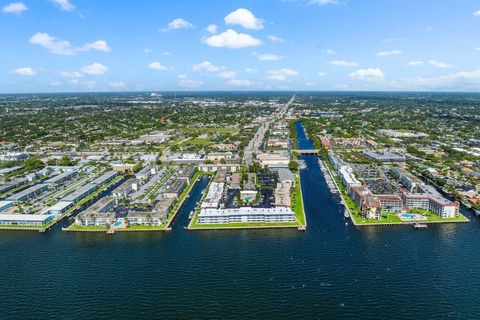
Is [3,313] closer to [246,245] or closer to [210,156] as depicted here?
[246,245]

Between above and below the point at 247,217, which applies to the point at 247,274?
below

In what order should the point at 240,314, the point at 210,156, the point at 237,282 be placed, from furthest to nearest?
the point at 210,156 → the point at 237,282 → the point at 240,314

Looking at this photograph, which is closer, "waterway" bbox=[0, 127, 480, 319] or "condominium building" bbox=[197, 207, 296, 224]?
"waterway" bbox=[0, 127, 480, 319]

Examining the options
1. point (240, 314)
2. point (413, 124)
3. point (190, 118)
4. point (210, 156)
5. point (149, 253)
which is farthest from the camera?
point (190, 118)

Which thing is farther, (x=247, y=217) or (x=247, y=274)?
(x=247, y=217)

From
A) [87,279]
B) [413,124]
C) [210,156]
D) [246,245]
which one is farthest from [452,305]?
[413,124]

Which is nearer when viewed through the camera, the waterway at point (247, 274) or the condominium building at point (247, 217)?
the waterway at point (247, 274)

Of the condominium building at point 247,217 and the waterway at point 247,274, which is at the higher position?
the condominium building at point 247,217

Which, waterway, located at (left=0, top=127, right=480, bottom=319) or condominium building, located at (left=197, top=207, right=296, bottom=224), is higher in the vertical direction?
condominium building, located at (left=197, top=207, right=296, bottom=224)
